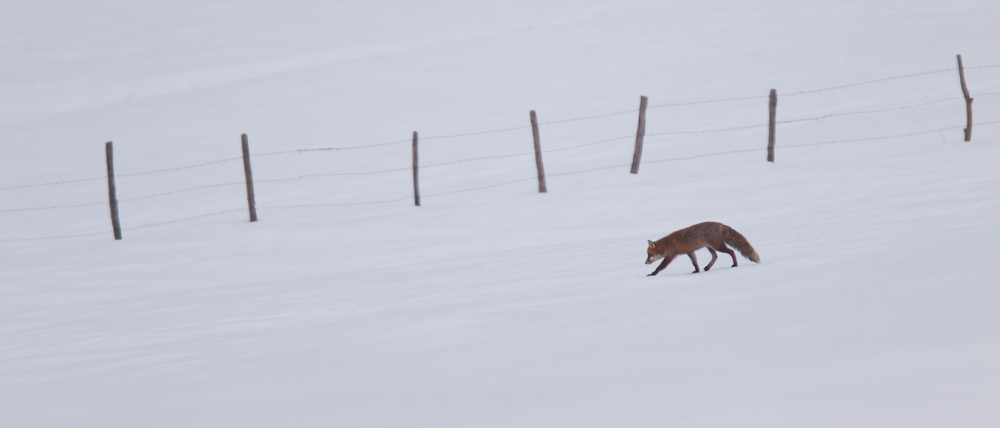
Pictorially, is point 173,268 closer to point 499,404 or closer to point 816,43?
point 499,404

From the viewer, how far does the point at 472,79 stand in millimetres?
29422

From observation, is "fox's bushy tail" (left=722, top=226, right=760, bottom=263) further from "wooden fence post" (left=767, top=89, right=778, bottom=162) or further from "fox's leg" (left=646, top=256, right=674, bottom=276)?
"wooden fence post" (left=767, top=89, right=778, bottom=162)

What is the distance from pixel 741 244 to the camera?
6.09 metres

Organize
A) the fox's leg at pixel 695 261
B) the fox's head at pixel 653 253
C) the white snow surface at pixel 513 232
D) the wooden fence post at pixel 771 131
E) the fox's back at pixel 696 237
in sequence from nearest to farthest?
the white snow surface at pixel 513 232, the fox's back at pixel 696 237, the fox's leg at pixel 695 261, the fox's head at pixel 653 253, the wooden fence post at pixel 771 131

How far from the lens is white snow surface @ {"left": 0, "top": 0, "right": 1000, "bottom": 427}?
3475mm

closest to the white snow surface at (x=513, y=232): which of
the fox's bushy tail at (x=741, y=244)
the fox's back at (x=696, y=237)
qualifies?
the fox's bushy tail at (x=741, y=244)

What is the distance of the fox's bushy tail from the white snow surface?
12 cm

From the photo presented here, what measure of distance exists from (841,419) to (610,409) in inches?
30.1

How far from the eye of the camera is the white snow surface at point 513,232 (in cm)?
347

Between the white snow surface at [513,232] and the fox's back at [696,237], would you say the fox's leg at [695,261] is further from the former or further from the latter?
the white snow surface at [513,232]

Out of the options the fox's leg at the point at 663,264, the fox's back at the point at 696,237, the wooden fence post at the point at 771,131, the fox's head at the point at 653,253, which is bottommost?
the fox's leg at the point at 663,264

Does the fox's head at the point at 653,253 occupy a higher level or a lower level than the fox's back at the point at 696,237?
lower

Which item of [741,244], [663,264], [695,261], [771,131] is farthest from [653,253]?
[771,131]

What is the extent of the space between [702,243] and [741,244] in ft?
0.95
